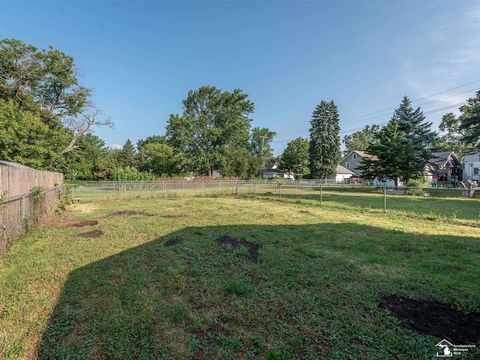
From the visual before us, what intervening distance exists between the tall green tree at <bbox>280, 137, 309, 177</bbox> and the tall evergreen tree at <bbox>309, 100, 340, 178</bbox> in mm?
Result: 2413

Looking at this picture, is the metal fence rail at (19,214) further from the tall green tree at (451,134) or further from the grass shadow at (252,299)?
the tall green tree at (451,134)

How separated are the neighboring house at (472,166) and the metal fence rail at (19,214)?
46.6 m

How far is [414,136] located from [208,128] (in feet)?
89.2

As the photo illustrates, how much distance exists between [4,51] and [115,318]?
103 feet

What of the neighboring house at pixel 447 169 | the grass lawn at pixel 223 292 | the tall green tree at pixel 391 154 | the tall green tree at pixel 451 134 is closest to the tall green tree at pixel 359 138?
the tall green tree at pixel 451 134

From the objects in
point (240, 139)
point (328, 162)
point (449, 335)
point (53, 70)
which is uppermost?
point (53, 70)

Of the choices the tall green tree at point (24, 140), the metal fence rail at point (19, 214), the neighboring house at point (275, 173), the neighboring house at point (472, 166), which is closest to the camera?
the metal fence rail at point (19, 214)

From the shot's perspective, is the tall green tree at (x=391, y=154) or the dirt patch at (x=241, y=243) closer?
the dirt patch at (x=241, y=243)

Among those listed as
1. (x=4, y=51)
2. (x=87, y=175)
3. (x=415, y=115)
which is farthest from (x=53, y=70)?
(x=415, y=115)

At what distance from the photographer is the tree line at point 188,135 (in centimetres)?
2409

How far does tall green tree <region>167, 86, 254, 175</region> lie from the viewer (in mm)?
42219

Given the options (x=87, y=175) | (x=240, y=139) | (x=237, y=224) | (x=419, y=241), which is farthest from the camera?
(x=240, y=139)

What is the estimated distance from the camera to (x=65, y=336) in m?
2.68

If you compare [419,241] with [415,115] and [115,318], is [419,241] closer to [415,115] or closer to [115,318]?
[115,318]
